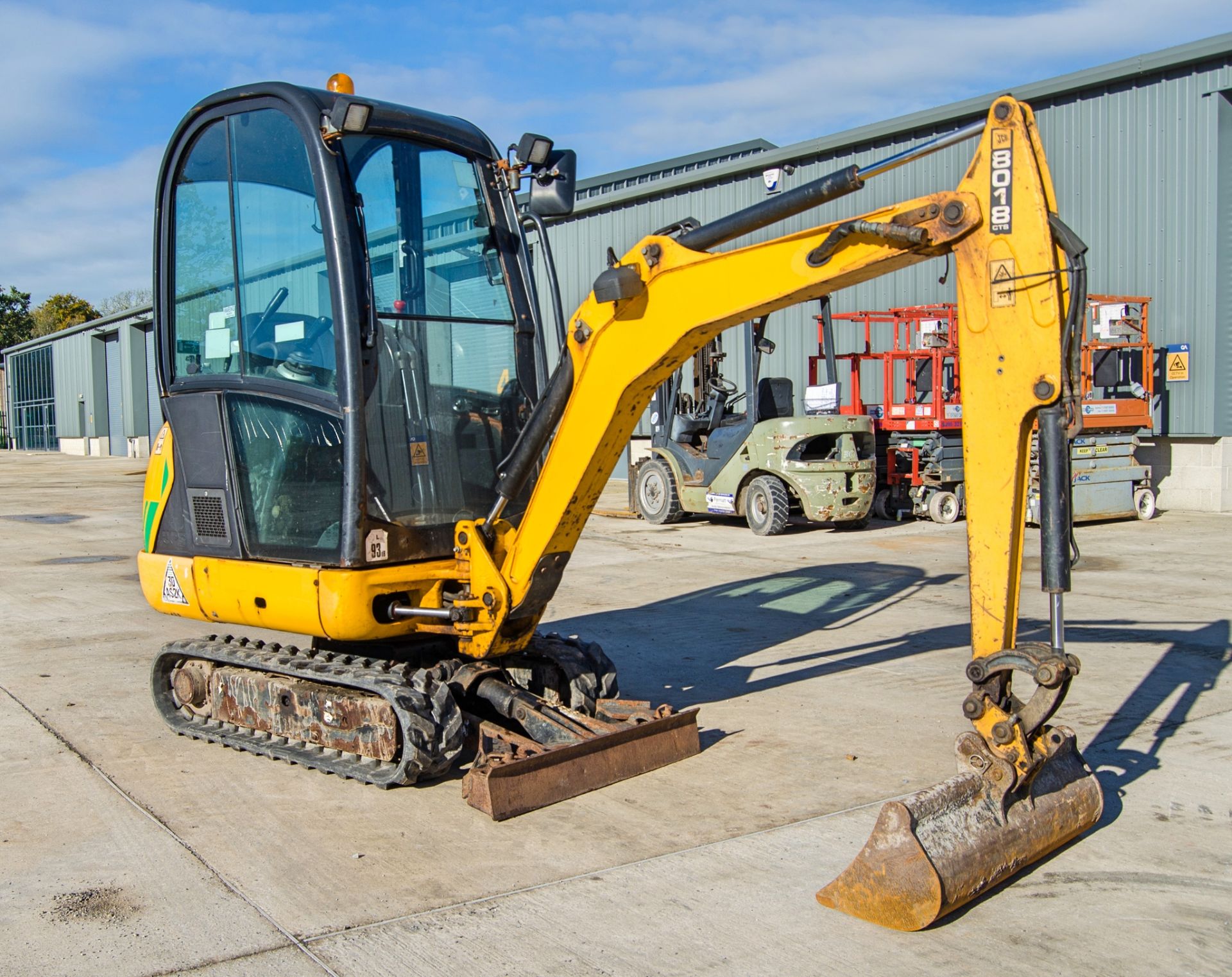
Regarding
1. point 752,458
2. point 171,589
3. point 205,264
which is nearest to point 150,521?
point 171,589

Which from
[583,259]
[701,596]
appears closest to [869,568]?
[701,596]

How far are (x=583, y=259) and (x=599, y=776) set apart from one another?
78.4ft

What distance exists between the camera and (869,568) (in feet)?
39.9

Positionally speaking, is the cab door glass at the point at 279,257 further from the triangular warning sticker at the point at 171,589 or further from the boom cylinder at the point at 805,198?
the boom cylinder at the point at 805,198

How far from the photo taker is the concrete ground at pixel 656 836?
372 centimetres

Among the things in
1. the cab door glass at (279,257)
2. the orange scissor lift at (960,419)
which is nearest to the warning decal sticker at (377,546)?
the cab door glass at (279,257)

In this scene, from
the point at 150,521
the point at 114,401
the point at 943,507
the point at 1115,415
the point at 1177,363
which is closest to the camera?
the point at 150,521

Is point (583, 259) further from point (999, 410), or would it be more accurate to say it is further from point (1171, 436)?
point (999, 410)

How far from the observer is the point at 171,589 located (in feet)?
20.1

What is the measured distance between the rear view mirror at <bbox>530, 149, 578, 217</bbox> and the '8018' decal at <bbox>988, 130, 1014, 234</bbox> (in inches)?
75.3

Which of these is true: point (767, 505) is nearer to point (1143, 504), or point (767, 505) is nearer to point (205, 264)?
point (1143, 504)

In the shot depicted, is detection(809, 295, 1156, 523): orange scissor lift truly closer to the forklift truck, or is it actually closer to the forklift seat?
the forklift seat

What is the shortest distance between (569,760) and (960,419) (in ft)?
43.8

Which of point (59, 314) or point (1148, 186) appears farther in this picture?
point (59, 314)
